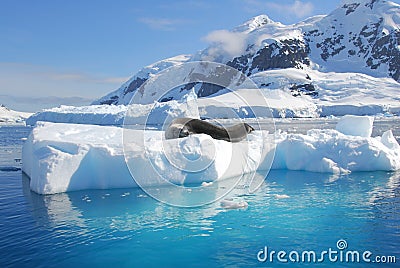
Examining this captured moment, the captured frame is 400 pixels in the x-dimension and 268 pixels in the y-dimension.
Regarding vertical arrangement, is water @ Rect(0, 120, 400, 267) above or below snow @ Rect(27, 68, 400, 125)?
below

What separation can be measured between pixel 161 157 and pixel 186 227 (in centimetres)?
405

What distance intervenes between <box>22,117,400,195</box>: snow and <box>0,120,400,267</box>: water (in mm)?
539

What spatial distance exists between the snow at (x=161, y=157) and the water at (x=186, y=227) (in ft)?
1.77

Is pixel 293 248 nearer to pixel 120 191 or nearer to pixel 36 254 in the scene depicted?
pixel 36 254

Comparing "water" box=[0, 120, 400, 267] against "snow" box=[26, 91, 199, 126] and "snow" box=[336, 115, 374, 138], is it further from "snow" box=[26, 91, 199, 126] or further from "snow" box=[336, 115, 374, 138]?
"snow" box=[26, 91, 199, 126]

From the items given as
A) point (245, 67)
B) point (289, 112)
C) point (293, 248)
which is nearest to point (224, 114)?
point (289, 112)

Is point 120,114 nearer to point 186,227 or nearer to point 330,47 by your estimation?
point 186,227

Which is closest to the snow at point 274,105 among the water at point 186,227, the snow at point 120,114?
the snow at point 120,114

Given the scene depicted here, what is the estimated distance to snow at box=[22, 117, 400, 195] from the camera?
10.8 m

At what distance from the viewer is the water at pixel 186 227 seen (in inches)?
246

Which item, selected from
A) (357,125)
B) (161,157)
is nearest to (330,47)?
(357,125)

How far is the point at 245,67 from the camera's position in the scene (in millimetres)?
168875

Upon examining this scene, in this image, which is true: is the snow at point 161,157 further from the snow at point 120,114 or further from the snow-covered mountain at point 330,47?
the snow-covered mountain at point 330,47

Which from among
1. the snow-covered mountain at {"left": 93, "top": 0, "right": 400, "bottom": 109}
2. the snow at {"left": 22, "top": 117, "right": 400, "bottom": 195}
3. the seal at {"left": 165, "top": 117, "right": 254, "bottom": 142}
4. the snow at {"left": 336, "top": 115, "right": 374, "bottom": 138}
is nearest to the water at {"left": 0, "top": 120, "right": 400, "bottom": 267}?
the snow at {"left": 22, "top": 117, "right": 400, "bottom": 195}
